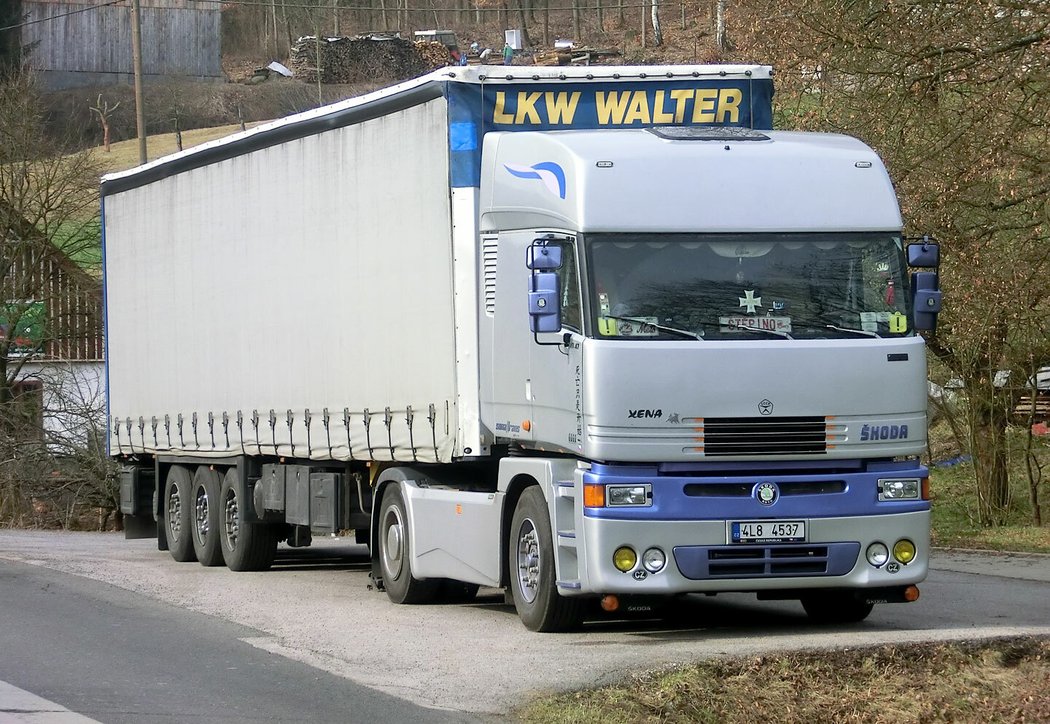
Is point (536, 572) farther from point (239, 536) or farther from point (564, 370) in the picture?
point (239, 536)

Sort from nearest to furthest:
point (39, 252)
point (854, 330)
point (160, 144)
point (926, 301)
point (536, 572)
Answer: point (854, 330)
point (926, 301)
point (536, 572)
point (39, 252)
point (160, 144)

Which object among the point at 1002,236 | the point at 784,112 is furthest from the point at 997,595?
the point at 784,112

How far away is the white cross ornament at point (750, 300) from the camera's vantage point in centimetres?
1080

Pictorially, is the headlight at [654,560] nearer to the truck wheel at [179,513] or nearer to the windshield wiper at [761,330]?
the windshield wiper at [761,330]

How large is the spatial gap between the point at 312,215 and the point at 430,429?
3159 mm

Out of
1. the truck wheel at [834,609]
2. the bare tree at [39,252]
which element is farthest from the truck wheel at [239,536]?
the bare tree at [39,252]

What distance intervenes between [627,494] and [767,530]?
3.12 ft

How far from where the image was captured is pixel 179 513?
19.2m

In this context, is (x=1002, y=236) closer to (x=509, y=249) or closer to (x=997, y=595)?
(x=997, y=595)

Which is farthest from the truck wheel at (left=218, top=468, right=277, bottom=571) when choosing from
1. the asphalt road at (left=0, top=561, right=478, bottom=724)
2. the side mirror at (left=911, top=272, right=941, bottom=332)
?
the side mirror at (left=911, top=272, right=941, bottom=332)

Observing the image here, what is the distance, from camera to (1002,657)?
381 inches

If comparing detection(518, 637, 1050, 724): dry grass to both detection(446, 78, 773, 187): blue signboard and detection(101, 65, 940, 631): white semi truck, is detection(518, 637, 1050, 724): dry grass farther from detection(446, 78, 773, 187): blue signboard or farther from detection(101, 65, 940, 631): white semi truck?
detection(446, 78, 773, 187): blue signboard

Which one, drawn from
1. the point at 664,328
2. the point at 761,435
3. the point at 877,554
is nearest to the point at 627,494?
the point at 761,435

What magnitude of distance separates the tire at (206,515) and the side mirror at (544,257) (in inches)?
317
